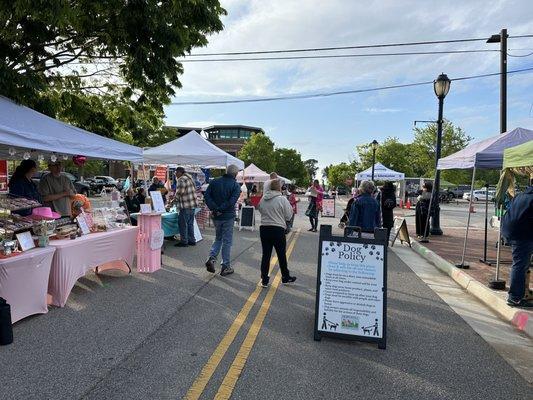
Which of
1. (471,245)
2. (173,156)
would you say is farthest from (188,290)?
(471,245)

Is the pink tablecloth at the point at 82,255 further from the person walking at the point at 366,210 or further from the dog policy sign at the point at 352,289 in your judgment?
the person walking at the point at 366,210

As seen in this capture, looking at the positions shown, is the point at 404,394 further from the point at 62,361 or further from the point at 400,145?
the point at 400,145

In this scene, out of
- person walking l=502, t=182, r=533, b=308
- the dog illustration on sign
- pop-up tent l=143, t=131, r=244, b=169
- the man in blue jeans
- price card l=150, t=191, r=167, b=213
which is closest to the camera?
the dog illustration on sign

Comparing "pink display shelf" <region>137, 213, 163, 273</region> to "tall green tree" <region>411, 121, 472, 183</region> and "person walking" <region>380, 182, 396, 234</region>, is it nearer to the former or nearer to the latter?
"person walking" <region>380, 182, 396, 234</region>

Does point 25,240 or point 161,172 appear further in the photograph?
point 161,172

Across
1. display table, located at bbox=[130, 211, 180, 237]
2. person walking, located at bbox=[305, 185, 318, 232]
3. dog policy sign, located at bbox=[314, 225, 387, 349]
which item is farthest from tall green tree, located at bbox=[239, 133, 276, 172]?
dog policy sign, located at bbox=[314, 225, 387, 349]

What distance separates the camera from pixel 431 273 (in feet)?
29.3

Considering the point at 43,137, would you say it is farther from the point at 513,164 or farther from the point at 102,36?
the point at 513,164

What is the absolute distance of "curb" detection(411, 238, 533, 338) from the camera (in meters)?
5.53

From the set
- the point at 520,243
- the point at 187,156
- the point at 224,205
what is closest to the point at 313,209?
the point at 187,156

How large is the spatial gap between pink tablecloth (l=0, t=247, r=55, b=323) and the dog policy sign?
3389 mm

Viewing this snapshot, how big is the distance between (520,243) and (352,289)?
2.97 m

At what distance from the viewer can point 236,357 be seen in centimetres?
424

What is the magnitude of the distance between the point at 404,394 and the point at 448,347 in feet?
4.51
